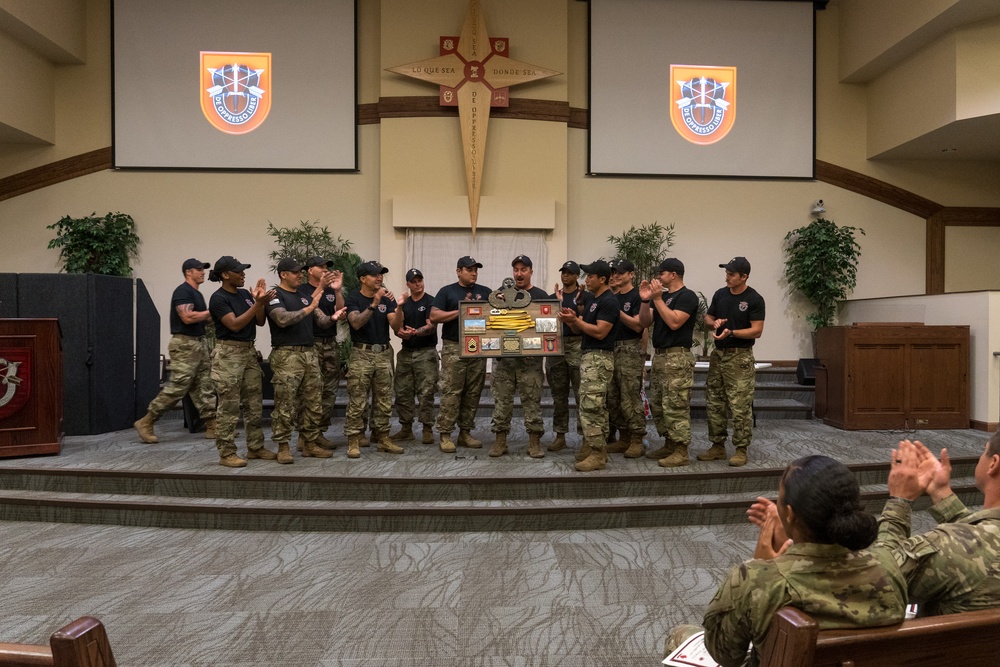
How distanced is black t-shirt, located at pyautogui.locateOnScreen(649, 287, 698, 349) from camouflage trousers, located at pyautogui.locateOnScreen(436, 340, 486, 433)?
156cm

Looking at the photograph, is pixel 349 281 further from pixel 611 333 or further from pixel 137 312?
pixel 611 333

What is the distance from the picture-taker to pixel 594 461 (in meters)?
4.94

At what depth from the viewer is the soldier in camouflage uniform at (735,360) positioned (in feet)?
16.7

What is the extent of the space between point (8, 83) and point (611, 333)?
29.3ft

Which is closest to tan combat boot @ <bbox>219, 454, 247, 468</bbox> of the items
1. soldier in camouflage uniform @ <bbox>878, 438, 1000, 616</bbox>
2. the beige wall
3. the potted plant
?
soldier in camouflage uniform @ <bbox>878, 438, 1000, 616</bbox>

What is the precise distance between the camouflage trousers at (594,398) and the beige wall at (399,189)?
15.4ft

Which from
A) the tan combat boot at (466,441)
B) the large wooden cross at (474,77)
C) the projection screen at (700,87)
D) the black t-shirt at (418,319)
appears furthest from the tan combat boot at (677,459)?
the projection screen at (700,87)

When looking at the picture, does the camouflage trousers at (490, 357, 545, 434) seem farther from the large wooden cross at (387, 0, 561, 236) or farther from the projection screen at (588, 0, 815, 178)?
the projection screen at (588, 0, 815, 178)

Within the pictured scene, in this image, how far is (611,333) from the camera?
510 centimetres

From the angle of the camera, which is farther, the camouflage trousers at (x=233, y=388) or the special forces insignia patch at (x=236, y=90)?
the special forces insignia patch at (x=236, y=90)

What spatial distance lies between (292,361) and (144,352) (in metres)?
3.15

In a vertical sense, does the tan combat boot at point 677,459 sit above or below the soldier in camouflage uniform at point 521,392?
below

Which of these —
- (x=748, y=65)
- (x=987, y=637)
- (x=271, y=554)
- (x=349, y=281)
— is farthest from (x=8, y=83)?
(x=987, y=637)

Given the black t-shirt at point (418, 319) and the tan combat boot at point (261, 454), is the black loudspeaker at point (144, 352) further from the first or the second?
the black t-shirt at point (418, 319)
